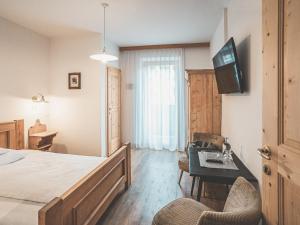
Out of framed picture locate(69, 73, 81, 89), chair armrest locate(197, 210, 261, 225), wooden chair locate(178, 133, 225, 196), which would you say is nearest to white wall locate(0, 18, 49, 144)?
framed picture locate(69, 73, 81, 89)

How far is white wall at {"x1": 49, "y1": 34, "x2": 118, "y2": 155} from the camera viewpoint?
4.17m

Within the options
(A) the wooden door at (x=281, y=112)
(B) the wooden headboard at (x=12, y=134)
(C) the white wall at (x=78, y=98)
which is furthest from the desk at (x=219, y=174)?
(B) the wooden headboard at (x=12, y=134)

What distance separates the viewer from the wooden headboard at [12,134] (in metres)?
3.23

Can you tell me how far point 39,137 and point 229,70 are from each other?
349 centimetres

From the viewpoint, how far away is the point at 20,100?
11.9ft

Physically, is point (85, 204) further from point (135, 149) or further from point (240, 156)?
point (135, 149)

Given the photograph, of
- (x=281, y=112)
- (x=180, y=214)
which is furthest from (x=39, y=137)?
(x=281, y=112)

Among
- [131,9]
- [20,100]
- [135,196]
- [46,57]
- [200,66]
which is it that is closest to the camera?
[135,196]

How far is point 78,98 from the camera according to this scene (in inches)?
168

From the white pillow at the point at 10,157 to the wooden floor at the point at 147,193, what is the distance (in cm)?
127

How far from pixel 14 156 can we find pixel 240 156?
2735 mm

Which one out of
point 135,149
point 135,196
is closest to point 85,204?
point 135,196

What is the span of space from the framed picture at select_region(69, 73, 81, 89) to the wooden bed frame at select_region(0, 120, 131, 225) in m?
1.35

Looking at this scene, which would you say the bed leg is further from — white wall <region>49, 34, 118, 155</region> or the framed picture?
the framed picture
